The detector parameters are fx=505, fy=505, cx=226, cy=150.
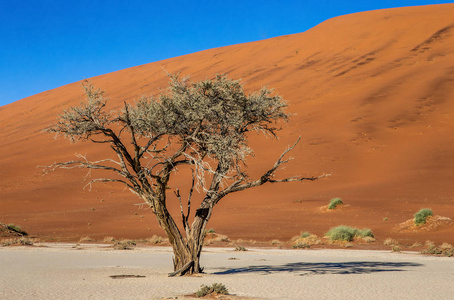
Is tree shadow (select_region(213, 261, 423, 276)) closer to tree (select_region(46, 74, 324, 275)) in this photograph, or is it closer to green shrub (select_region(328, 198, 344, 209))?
tree (select_region(46, 74, 324, 275))

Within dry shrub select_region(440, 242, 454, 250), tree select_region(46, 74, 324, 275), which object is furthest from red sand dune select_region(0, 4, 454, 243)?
tree select_region(46, 74, 324, 275)

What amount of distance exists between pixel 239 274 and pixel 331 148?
107 ft

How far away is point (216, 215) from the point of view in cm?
3447

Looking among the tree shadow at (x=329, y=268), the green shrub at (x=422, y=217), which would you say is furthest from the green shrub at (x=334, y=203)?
the tree shadow at (x=329, y=268)

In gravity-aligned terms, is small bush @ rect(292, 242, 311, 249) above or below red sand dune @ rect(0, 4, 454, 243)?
below

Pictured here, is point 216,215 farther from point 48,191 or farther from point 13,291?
point 13,291

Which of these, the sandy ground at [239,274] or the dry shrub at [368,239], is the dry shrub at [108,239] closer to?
the sandy ground at [239,274]

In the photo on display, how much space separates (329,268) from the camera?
50.9ft

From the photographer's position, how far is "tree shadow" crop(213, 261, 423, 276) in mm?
14461

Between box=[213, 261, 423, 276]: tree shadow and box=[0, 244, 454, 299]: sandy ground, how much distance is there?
0.09 ft

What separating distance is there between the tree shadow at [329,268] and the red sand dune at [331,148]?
9.22m

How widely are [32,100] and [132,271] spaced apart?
98.7 metres

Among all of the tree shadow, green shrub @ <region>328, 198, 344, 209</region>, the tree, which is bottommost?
green shrub @ <region>328, 198, 344, 209</region>

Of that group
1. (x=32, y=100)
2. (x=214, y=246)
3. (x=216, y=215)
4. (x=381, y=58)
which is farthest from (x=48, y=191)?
A: (x=32, y=100)
